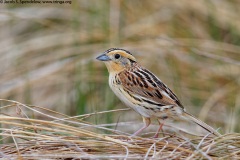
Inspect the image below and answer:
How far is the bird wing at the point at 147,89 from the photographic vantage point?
4375 mm

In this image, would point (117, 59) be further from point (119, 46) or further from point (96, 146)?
point (119, 46)

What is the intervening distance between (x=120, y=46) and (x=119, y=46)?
5cm

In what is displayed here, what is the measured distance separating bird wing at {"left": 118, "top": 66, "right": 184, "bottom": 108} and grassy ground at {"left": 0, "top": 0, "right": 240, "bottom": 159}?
1861mm

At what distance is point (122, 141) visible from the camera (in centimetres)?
368

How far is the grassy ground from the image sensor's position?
6820mm

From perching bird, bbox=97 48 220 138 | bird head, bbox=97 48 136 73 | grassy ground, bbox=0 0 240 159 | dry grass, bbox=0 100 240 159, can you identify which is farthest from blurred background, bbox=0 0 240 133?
dry grass, bbox=0 100 240 159

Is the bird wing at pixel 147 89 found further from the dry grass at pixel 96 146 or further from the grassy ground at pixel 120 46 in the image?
the grassy ground at pixel 120 46

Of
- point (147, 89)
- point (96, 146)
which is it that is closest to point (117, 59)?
point (147, 89)

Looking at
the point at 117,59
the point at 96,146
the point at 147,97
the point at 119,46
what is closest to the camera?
the point at 96,146

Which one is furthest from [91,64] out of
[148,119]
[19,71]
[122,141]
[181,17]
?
[122,141]

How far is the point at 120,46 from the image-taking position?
699 cm

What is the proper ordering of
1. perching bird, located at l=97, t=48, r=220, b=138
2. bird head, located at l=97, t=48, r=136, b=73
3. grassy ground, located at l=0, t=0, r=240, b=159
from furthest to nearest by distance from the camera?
→ grassy ground, located at l=0, t=0, r=240, b=159, bird head, located at l=97, t=48, r=136, b=73, perching bird, located at l=97, t=48, r=220, b=138

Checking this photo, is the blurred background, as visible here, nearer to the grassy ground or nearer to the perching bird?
the grassy ground

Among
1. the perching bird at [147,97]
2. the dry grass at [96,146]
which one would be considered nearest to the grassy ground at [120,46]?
the perching bird at [147,97]
